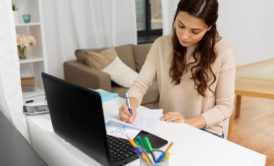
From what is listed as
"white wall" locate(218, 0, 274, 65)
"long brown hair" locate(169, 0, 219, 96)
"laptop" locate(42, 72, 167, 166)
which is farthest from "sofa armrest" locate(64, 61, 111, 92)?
"white wall" locate(218, 0, 274, 65)

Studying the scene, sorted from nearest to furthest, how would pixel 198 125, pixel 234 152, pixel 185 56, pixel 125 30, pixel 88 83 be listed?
pixel 234 152 < pixel 198 125 < pixel 185 56 < pixel 88 83 < pixel 125 30

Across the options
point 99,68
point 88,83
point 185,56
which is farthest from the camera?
point 99,68

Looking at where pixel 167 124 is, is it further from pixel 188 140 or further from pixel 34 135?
pixel 34 135

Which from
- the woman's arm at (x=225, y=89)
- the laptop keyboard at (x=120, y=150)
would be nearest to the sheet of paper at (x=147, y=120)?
the laptop keyboard at (x=120, y=150)

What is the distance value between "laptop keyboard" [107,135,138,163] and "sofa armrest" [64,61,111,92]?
173 cm

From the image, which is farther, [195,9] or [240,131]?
[240,131]

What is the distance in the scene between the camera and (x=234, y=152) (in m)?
1.01

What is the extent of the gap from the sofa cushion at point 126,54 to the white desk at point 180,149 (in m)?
2.23

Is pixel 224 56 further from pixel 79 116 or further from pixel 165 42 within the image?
pixel 79 116

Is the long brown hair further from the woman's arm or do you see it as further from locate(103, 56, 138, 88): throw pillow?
locate(103, 56, 138, 88): throw pillow

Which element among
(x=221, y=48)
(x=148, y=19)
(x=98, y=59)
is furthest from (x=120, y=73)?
(x=221, y=48)

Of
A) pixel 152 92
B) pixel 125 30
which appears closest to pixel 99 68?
pixel 152 92

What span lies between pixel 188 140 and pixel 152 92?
1.93 m

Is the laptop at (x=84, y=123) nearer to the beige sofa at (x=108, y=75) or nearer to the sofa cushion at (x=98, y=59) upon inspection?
the beige sofa at (x=108, y=75)
